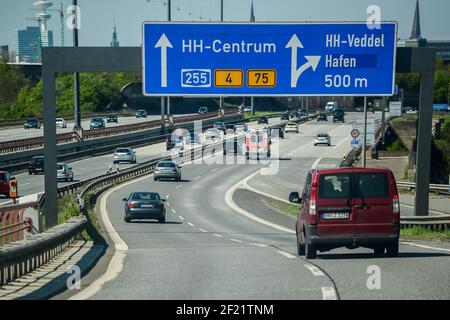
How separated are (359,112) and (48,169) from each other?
145751mm

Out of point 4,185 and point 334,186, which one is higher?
point 334,186

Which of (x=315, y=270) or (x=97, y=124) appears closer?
(x=315, y=270)

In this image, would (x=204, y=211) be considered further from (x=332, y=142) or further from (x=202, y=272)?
(x=332, y=142)

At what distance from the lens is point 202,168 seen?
7644 centimetres

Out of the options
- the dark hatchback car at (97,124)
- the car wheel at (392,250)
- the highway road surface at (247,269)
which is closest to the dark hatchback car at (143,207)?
the highway road surface at (247,269)

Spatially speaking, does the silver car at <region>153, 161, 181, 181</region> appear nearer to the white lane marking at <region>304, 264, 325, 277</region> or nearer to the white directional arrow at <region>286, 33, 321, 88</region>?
the white directional arrow at <region>286, 33, 321, 88</region>

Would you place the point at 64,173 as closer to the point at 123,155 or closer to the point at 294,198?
the point at 123,155

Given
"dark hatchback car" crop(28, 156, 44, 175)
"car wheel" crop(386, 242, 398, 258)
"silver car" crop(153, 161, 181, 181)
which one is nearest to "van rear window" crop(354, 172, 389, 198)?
"car wheel" crop(386, 242, 398, 258)

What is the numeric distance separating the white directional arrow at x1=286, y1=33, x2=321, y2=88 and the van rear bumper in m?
9.56

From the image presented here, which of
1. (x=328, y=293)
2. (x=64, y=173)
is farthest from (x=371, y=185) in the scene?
(x=64, y=173)

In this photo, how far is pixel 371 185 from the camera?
16.9 metres

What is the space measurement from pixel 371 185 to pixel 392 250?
1435 millimetres

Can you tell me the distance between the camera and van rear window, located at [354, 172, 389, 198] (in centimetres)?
1681
